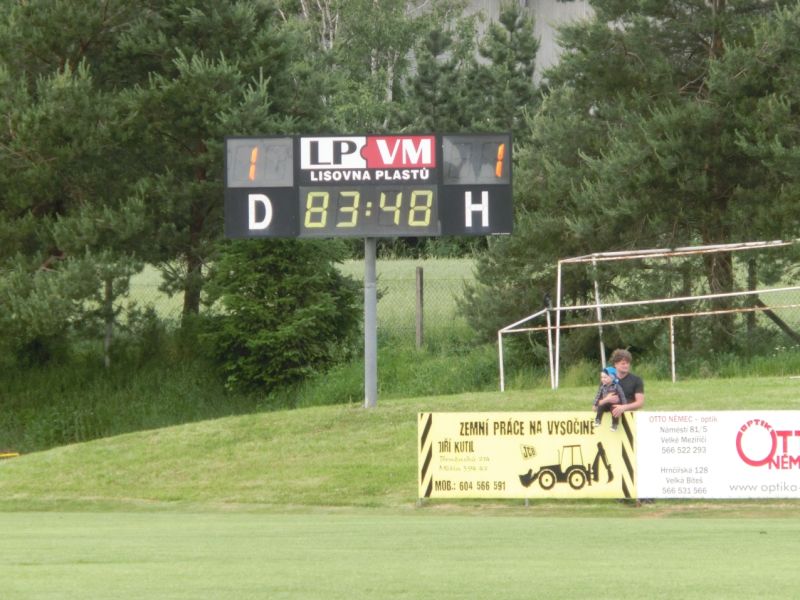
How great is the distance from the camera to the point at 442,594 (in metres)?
9.46

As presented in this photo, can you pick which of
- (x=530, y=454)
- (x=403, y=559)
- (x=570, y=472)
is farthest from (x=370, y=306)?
(x=403, y=559)

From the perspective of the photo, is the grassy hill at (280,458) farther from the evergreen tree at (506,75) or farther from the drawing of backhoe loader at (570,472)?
the evergreen tree at (506,75)

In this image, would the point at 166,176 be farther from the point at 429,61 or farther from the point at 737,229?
the point at 429,61

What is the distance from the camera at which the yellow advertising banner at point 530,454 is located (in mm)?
18297

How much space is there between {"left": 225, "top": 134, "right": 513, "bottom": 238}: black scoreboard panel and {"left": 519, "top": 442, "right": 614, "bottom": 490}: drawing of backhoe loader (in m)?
4.12

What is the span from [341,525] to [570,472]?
3.35 meters

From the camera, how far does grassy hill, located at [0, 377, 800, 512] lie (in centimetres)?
2083

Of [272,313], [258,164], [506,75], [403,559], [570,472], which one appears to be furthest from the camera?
[506,75]

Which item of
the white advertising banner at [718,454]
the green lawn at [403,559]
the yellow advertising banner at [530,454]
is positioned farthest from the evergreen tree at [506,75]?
the green lawn at [403,559]

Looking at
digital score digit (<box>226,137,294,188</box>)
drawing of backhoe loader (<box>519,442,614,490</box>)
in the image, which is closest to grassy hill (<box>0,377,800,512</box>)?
drawing of backhoe loader (<box>519,442,614,490</box>)

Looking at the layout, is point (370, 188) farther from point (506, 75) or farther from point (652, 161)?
point (506, 75)

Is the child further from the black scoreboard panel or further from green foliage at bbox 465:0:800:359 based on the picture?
green foliage at bbox 465:0:800:359

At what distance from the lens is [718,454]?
59.6ft

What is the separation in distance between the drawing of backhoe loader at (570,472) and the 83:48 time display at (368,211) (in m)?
4.31
